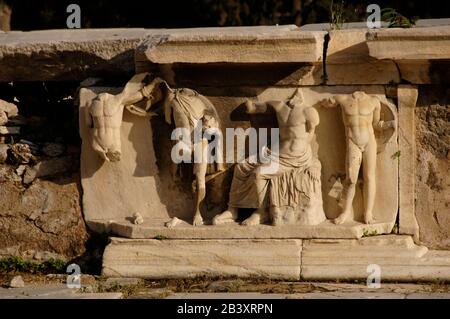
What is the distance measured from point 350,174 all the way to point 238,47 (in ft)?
3.87

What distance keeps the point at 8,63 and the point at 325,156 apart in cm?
250

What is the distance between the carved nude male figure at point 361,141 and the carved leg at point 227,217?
0.72 metres

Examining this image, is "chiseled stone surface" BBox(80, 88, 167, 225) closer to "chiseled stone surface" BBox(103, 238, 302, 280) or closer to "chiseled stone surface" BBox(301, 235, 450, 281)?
"chiseled stone surface" BBox(103, 238, 302, 280)

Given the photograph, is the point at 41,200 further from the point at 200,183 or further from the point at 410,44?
the point at 410,44

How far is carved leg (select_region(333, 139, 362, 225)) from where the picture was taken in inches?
382

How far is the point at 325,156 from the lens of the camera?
988 centimetres

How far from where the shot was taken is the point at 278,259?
9.61m

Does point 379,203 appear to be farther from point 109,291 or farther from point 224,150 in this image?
point 109,291

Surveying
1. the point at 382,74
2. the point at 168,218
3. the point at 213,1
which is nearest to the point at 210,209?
the point at 168,218

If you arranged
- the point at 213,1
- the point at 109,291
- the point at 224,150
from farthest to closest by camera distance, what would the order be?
Result: the point at 213,1 → the point at 224,150 → the point at 109,291

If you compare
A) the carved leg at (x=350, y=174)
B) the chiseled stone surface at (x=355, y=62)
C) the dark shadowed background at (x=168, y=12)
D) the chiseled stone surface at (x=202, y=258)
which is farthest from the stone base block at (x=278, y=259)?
the dark shadowed background at (x=168, y=12)

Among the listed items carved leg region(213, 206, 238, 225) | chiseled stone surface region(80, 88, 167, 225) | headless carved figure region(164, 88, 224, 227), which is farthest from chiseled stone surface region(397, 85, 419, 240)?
chiseled stone surface region(80, 88, 167, 225)

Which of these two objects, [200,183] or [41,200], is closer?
[200,183]

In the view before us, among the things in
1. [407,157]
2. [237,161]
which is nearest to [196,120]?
[237,161]
